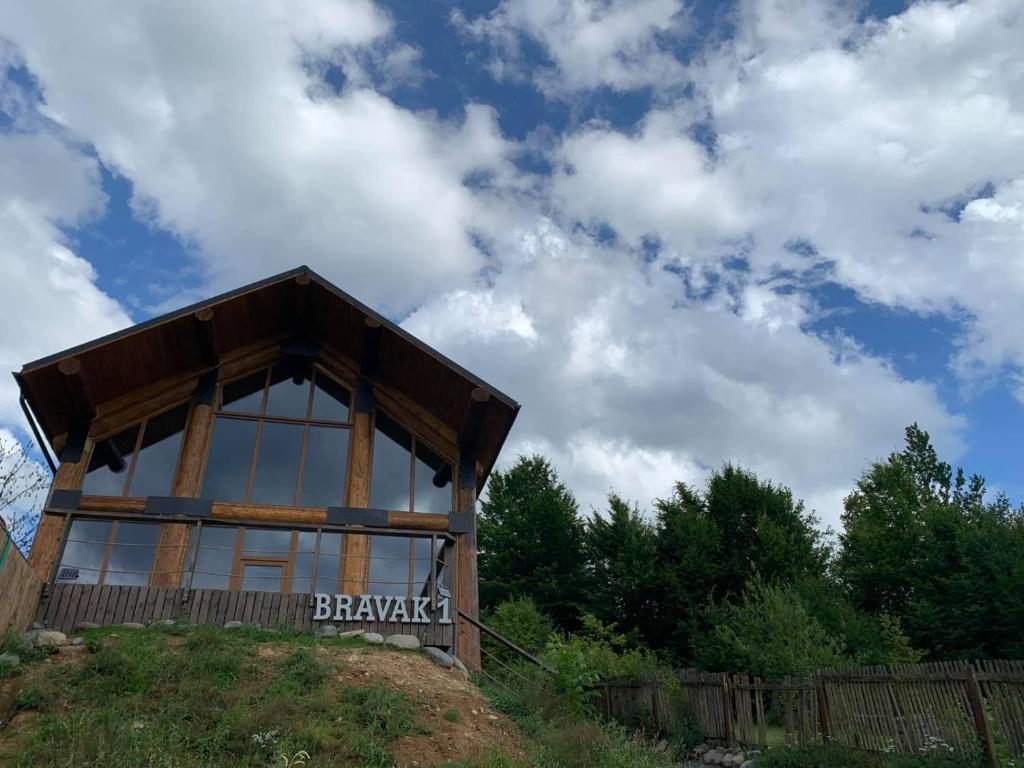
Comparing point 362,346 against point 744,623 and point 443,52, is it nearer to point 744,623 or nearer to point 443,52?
point 443,52

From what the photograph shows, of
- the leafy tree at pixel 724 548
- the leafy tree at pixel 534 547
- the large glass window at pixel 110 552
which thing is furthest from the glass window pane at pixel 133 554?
the leafy tree at pixel 724 548

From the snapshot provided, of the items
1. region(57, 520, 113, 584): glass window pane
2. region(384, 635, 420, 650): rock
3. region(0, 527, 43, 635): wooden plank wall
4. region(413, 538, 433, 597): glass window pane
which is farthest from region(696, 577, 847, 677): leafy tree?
region(0, 527, 43, 635): wooden plank wall

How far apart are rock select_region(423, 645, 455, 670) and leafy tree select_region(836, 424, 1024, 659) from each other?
63.5ft

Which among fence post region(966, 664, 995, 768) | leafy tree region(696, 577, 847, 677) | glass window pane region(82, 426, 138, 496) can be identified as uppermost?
glass window pane region(82, 426, 138, 496)

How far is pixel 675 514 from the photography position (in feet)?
102

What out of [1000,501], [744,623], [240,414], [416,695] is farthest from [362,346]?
[1000,501]

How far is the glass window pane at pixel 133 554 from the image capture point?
14023mm

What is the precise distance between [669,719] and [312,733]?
9581mm

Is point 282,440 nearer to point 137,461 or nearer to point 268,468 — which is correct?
point 268,468

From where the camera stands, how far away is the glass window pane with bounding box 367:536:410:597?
14.6m

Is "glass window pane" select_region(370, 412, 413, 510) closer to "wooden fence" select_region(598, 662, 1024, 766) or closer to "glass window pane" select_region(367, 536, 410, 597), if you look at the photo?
"glass window pane" select_region(367, 536, 410, 597)

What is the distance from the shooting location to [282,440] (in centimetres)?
1659

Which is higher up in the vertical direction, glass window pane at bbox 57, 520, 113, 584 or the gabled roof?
the gabled roof

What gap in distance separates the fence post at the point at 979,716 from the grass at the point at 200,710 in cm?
700
